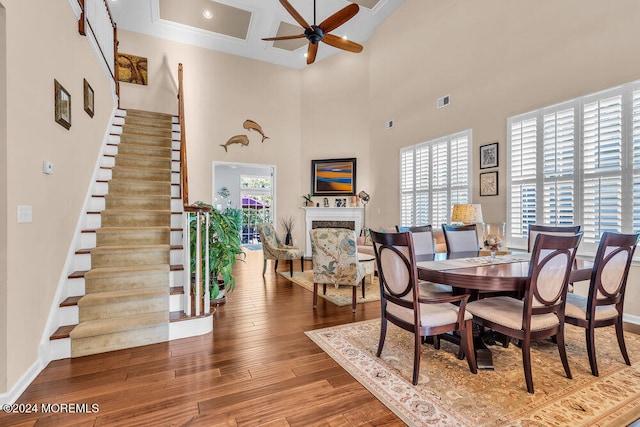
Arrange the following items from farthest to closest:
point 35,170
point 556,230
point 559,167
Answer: point 559,167 < point 556,230 < point 35,170

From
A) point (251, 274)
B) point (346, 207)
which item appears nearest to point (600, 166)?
point (346, 207)

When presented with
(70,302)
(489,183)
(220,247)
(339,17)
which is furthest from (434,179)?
(70,302)

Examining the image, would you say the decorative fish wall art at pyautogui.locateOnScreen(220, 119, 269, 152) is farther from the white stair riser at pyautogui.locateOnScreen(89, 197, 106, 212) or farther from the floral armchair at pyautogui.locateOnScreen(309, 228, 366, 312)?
the floral armchair at pyautogui.locateOnScreen(309, 228, 366, 312)

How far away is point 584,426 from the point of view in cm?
171

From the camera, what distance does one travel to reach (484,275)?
2.11 m

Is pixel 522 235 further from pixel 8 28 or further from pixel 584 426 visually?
pixel 8 28

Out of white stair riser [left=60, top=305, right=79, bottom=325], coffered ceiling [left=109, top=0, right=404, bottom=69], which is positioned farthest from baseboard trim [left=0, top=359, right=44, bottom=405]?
coffered ceiling [left=109, top=0, right=404, bottom=69]

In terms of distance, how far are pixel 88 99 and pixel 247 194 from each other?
837 cm

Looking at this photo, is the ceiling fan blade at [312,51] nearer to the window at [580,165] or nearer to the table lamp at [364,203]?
the window at [580,165]

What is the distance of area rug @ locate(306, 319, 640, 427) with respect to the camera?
5.90ft

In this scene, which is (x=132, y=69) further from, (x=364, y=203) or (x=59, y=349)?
(x=59, y=349)

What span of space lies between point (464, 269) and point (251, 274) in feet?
14.2

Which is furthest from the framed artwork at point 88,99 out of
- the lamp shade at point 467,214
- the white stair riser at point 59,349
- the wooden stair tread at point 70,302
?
the lamp shade at point 467,214

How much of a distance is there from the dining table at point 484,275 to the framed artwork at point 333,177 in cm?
484
